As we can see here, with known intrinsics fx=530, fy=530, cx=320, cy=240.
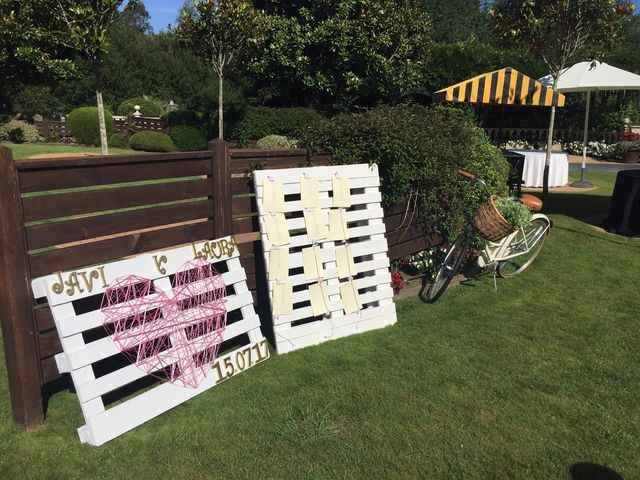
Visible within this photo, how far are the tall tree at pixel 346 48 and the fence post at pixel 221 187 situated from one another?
1561 centimetres

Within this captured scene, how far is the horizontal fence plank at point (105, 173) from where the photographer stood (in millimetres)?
2898

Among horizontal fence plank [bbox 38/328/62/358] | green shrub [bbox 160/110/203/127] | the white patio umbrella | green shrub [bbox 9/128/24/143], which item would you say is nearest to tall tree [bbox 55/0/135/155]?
green shrub [bbox 160/110/203/127]

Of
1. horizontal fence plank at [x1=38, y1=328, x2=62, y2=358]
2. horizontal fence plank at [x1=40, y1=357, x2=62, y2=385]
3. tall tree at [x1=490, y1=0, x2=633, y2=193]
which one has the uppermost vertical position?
tall tree at [x1=490, y1=0, x2=633, y2=193]

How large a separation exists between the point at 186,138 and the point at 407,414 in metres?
19.0

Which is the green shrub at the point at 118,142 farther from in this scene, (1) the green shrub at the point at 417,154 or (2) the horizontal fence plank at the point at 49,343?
(2) the horizontal fence plank at the point at 49,343

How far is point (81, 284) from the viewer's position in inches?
116

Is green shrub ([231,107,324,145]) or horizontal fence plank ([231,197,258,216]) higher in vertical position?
green shrub ([231,107,324,145])

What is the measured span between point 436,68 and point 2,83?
1833 cm

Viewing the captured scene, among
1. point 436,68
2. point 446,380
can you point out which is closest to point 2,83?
point 436,68

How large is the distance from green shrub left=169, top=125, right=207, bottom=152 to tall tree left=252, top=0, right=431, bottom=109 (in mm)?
3414

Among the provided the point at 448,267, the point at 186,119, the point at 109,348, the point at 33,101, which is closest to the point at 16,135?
the point at 186,119

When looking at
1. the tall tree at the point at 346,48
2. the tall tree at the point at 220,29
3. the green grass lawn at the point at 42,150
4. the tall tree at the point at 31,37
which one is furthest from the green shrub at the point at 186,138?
the tall tree at the point at 31,37

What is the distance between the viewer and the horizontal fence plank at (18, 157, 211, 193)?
2898 millimetres

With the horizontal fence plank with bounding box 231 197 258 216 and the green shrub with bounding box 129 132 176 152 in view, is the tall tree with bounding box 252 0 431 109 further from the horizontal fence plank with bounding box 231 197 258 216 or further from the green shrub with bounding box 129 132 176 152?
the horizontal fence plank with bounding box 231 197 258 216
